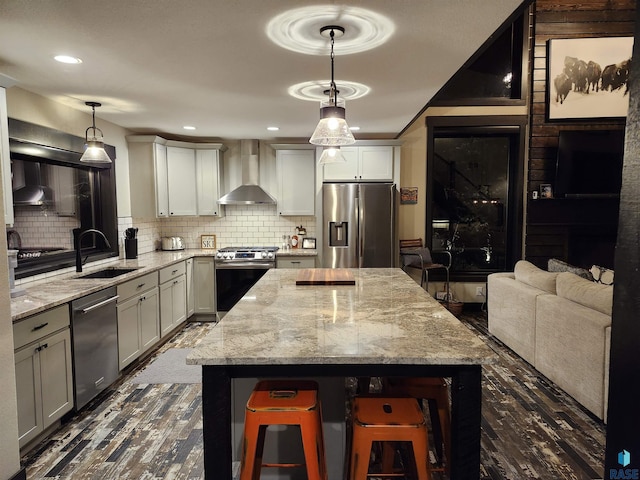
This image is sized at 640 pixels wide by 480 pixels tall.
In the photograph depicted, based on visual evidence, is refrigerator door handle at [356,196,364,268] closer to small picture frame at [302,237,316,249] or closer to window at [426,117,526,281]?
small picture frame at [302,237,316,249]

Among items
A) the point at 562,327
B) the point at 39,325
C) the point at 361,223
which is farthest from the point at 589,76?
the point at 39,325

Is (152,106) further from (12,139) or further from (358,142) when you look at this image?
(358,142)

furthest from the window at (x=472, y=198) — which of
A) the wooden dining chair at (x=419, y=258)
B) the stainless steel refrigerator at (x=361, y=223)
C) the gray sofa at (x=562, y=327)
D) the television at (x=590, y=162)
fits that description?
the gray sofa at (x=562, y=327)

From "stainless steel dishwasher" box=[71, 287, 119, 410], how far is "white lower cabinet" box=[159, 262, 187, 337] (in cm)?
103

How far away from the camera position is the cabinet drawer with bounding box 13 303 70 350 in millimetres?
2350

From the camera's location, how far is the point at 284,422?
64.9 inches

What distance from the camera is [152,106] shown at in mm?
3895

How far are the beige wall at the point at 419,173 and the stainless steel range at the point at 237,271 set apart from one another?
6.41ft

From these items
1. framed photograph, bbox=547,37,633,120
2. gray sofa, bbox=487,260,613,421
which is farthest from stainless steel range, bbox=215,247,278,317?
framed photograph, bbox=547,37,633,120

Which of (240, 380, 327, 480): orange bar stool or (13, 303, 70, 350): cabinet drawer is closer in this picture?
(240, 380, 327, 480): orange bar stool

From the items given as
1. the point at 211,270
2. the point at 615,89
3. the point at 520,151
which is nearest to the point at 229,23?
the point at 211,270

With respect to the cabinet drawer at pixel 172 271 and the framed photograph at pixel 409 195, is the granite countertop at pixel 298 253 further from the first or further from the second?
the framed photograph at pixel 409 195

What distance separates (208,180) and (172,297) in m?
1.73

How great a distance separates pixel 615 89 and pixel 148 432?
252 inches
